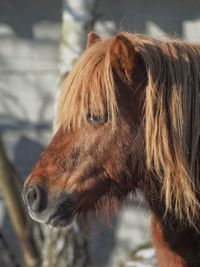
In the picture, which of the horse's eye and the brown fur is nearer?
the horse's eye

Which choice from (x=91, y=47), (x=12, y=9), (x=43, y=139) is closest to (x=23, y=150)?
(x=43, y=139)

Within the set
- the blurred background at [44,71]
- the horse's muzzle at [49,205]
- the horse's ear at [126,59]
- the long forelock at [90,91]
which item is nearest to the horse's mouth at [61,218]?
the horse's muzzle at [49,205]

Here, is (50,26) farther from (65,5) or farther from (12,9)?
(65,5)

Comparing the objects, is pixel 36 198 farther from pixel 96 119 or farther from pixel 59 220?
pixel 96 119

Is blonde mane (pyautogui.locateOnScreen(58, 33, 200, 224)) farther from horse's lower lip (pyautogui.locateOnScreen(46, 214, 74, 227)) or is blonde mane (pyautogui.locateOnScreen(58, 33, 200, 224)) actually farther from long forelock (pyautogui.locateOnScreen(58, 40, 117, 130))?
horse's lower lip (pyautogui.locateOnScreen(46, 214, 74, 227))

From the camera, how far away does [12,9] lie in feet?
23.1

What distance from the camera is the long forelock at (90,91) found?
9.39 feet

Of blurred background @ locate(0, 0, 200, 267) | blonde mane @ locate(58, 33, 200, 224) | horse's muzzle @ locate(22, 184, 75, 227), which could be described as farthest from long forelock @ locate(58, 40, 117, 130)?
blurred background @ locate(0, 0, 200, 267)

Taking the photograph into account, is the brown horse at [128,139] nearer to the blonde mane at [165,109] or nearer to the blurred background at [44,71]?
the blonde mane at [165,109]

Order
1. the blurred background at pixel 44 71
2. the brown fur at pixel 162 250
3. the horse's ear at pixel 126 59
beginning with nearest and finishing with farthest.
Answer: the horse's ear at pixel 126 59
the brown fur at pixel 162 250
the blurred background at pixel 44 71

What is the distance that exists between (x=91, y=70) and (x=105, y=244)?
423 cm

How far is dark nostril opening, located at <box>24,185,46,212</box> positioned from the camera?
112 inches

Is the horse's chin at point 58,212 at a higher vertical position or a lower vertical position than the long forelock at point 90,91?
lower

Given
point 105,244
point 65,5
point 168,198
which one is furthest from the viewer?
point 105,244
